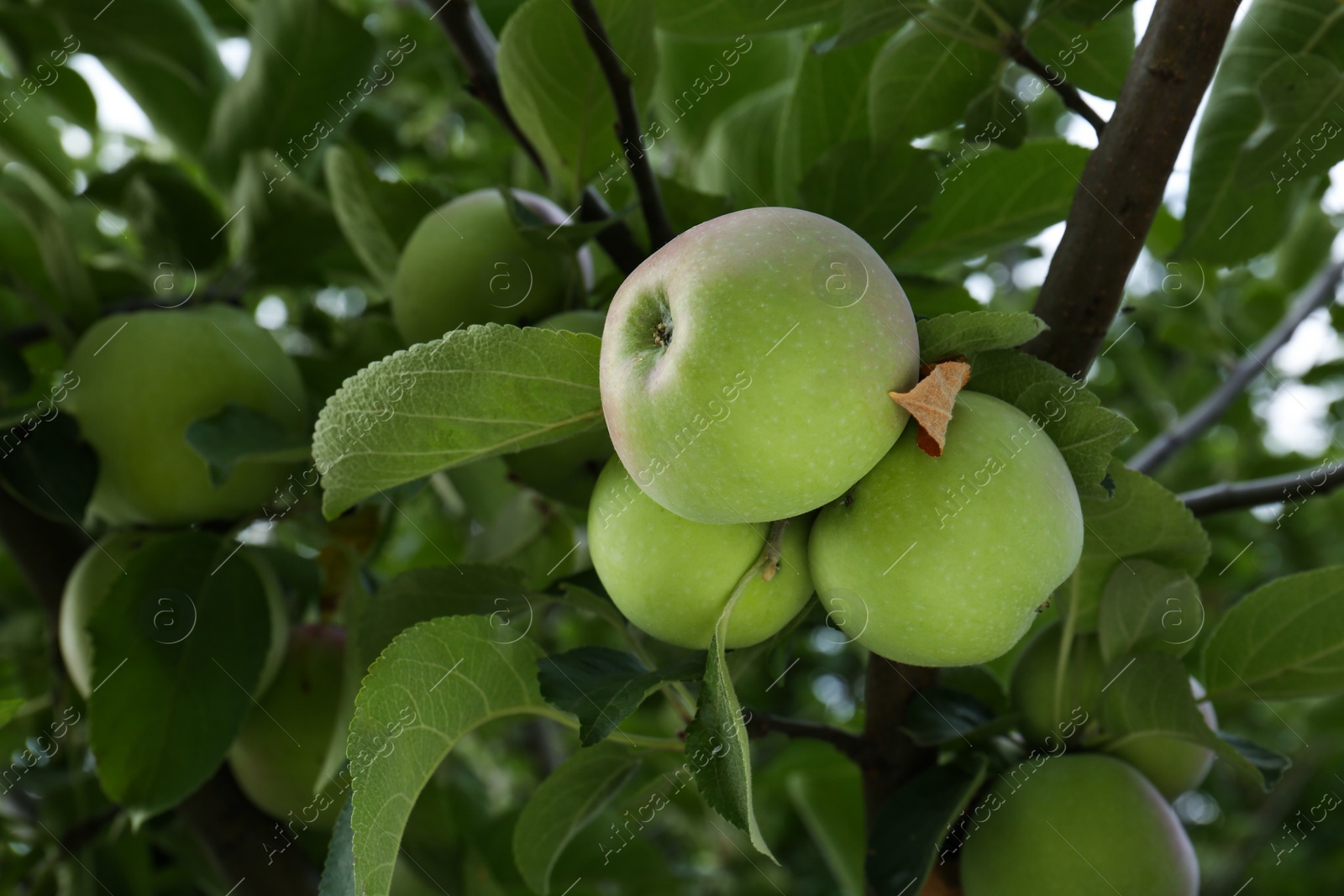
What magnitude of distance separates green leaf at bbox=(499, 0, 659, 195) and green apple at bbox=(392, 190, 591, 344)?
65 millimetres

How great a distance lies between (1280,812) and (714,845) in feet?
5.74

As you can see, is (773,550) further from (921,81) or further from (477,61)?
(477,61)

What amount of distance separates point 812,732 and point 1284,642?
42 centimetres

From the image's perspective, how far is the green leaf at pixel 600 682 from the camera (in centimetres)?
64

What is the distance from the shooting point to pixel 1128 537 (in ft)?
2.65

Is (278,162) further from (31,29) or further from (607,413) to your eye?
(607,413)

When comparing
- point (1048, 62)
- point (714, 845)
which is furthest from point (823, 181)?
point (714, 845)

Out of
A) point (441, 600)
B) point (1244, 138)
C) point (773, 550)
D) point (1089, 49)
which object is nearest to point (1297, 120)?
point (1244, 138)

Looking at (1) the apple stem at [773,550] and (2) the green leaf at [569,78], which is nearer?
(1) the apple stem at [773,550]

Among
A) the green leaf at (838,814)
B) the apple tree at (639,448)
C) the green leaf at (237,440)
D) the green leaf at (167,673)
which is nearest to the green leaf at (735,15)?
the apple tree at (639,448)

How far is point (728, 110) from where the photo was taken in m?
1.28

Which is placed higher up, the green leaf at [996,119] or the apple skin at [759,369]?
the apple skin at [759,369]

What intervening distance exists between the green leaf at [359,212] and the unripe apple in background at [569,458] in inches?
12.3

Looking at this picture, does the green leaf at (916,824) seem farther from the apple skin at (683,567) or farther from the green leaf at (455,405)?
the green leaf at (455,405)
